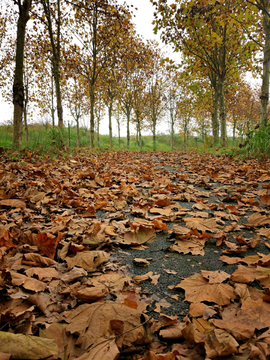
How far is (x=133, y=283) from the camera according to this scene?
3.68 ft

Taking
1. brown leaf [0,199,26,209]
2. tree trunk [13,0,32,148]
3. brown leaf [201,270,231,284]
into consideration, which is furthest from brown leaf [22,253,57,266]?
tree trunk [13,0,32,148]

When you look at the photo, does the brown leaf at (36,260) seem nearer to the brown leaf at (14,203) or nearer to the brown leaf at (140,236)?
the brown leaf at (140,236)

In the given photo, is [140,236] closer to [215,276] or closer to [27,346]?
[215,276]

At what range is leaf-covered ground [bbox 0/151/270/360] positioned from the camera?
0.74 metres

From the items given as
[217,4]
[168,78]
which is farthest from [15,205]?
[168,78]

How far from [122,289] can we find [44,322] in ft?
1.22

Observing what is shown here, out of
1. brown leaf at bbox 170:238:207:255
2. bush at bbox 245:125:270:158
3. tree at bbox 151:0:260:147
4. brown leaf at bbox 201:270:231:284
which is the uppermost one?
tree at bbox 151:0:260:147

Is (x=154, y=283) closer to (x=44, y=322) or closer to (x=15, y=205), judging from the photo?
(x=44, y=322)

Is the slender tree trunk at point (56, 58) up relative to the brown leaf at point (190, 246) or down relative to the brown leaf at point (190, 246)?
up

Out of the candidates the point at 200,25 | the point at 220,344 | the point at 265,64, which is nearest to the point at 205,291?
the point at 220,344

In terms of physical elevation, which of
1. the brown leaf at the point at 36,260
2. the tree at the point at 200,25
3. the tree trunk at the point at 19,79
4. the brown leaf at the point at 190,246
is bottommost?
the brown leaf at the point at 190,246

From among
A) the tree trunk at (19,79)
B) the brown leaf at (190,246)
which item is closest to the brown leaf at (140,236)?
the brown leaf at (190,246)

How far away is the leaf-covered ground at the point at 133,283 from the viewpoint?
2.43ft

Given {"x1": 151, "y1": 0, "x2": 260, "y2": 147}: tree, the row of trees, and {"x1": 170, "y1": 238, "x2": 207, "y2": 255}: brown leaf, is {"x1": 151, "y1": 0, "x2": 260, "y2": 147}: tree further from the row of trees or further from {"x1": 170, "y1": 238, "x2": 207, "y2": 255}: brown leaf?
{"x1": 170, "y1": 238, "x2": 207, "y2": 255}: brown leaf
